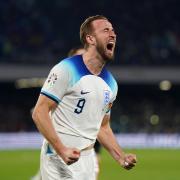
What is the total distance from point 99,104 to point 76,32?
1038 inches

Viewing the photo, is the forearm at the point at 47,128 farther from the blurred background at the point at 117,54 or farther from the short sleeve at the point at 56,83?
the blurred background at the point at 117,54

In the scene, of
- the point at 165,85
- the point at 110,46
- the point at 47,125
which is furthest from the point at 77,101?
the point at 165,85

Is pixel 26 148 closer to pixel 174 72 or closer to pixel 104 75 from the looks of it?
pixel 174 72

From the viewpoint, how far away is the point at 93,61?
5.73 m

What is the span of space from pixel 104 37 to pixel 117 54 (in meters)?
26.5

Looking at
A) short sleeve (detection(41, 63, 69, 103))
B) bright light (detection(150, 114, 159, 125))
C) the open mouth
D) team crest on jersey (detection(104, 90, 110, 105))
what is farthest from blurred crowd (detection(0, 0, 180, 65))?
short sleeve (detection(41, 63, 69, 103))

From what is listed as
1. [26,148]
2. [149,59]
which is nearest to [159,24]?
[149,59]

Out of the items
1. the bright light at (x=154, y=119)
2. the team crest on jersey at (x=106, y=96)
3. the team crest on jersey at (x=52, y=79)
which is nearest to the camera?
the team crest on jersey at (x=52, y=79)

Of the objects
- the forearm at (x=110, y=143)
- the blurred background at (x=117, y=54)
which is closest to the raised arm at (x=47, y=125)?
the forearm at (x=110, y=143)

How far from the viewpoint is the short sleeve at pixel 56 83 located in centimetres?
540

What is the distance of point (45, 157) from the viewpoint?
570cm

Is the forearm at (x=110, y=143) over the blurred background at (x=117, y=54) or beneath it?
over

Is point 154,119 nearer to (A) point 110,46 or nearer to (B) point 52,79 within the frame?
(A) point 110,46

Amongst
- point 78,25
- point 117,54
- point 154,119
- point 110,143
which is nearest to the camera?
point 110,143
